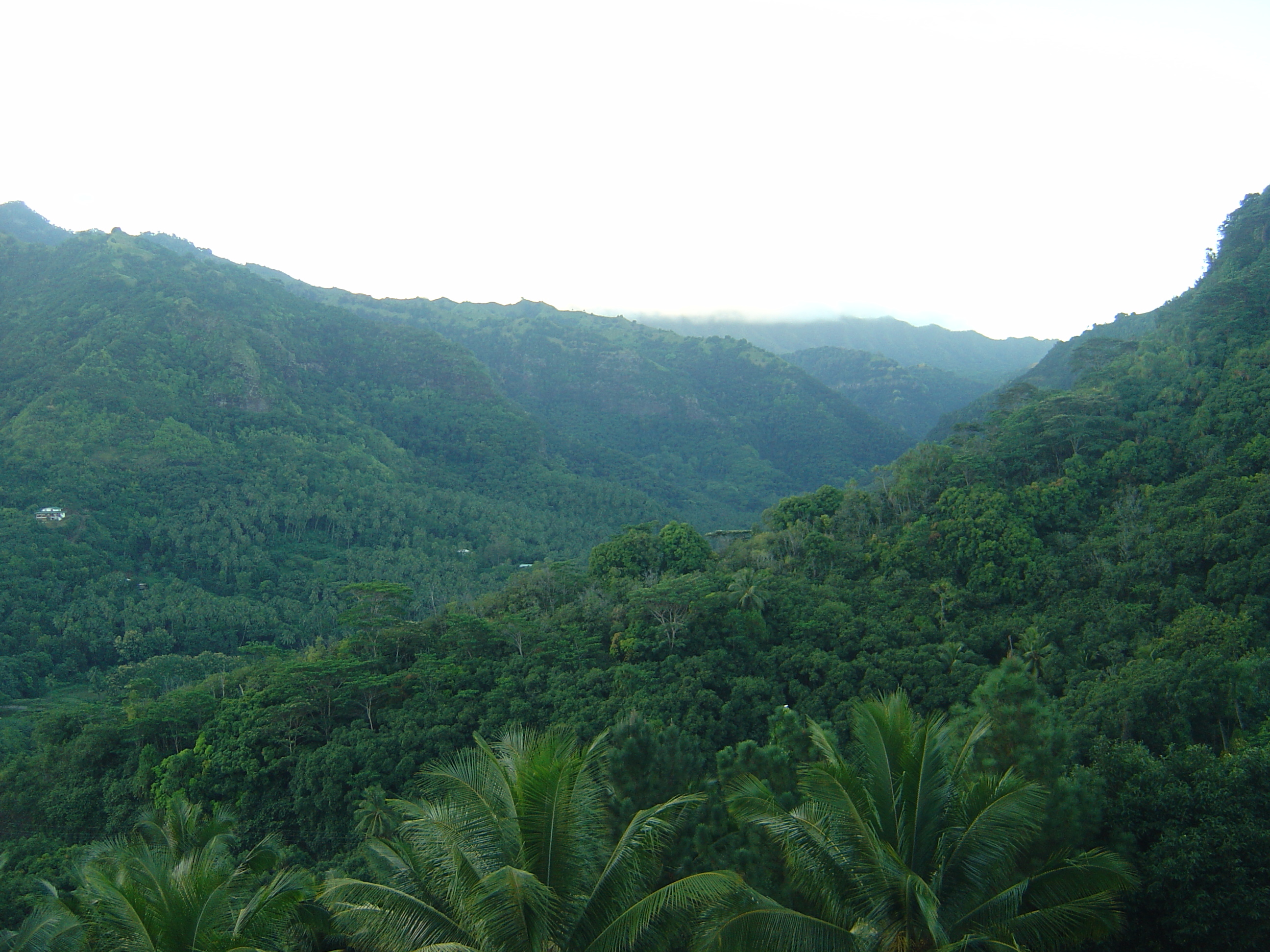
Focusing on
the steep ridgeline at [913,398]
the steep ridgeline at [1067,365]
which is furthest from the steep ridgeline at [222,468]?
the steep ridgeline at [913,398]

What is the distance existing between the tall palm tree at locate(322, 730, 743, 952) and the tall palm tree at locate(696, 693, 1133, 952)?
91cm

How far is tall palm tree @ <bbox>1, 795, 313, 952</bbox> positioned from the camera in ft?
29.5

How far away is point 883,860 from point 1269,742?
15431 millimetres

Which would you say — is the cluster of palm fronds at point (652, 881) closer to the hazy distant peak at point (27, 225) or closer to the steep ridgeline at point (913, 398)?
the steep ridgeline at point (913, 398)

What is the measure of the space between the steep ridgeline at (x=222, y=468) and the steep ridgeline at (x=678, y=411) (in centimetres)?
1992

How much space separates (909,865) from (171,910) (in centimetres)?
831

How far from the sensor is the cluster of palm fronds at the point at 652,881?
8.60m

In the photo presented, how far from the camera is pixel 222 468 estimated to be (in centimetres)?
8125

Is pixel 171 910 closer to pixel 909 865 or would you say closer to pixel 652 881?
pixel 652 881

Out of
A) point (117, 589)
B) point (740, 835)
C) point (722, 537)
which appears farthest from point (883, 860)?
point (117, 589)

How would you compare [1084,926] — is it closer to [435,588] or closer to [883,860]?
[883,860]

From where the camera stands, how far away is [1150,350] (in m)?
56.9

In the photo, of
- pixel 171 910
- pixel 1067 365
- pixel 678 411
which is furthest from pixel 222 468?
pixel 1067 365

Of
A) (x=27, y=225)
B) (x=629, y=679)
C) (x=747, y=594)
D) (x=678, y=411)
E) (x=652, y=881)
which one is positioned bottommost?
(x=629, y=679)
